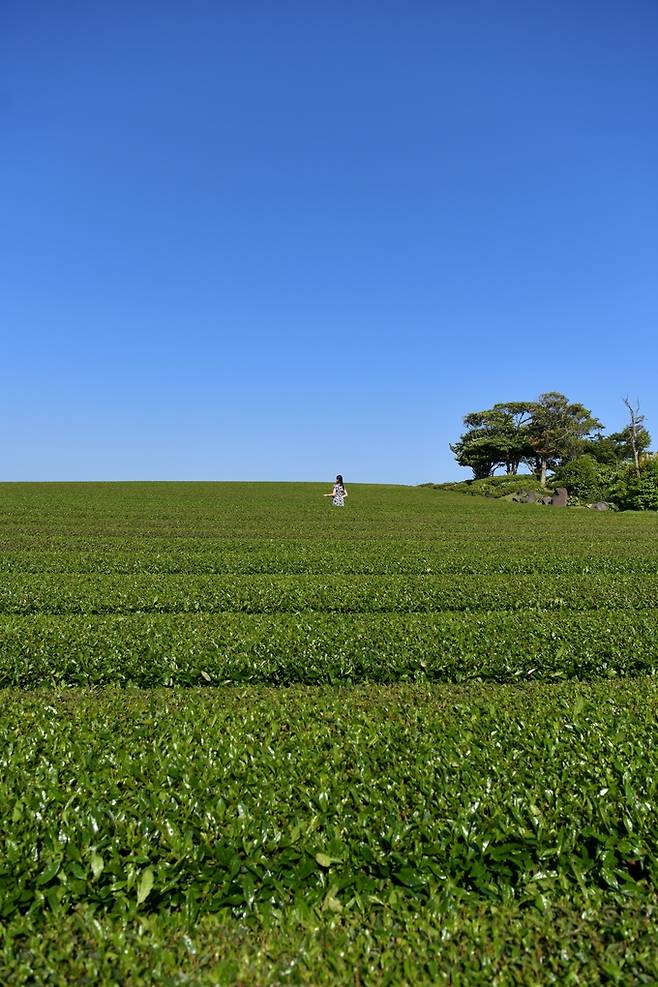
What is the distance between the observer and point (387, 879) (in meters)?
4.38

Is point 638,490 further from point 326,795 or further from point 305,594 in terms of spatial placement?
point 326,795

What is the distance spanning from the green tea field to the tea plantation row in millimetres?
18

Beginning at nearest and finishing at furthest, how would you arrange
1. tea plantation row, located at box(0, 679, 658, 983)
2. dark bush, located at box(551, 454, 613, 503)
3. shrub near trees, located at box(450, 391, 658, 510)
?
tea plantation row, located at box(0, 679, 658, 983) → dark bush, located at box(551, 454, 613, 503) → shrub near trees, located at box(450, 391, 658, 510)

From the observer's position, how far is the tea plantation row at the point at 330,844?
12.3 ft

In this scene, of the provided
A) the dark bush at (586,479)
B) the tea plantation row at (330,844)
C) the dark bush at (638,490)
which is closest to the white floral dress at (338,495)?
the dark bush at (638,490)

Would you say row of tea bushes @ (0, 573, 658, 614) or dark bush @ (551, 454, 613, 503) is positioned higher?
dark bush @ (551, 454, 613, 503)

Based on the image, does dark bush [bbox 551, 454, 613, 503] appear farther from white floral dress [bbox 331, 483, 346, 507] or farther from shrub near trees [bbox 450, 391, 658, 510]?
white floral dress [bbox 331, 483, 346, 507]

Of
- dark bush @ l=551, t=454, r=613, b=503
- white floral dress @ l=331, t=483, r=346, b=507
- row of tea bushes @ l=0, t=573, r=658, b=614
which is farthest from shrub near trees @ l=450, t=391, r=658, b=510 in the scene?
row of tea bushes @ l=0, t=573, r=658, b=614

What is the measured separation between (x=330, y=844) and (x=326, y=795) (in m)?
0.48

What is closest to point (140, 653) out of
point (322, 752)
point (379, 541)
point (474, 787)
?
point (322, 752)

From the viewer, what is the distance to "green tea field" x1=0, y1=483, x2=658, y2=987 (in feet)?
→ 12.4

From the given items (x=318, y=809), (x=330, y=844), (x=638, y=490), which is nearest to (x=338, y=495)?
(x=638, y=490)

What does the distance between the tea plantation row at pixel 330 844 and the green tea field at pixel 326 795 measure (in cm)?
2

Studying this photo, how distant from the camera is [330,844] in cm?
457
